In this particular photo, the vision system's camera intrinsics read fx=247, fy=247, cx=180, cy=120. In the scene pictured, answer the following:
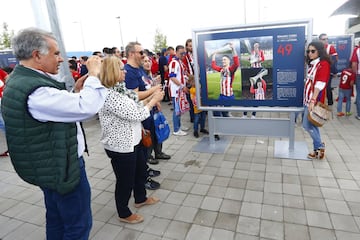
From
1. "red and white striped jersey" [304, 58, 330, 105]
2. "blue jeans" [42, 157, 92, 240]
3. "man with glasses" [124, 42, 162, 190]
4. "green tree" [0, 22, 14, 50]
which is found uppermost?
"green tree" [0, 22, 14, 50]

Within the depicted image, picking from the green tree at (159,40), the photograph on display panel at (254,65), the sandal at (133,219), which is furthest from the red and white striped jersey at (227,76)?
the green tree at (159,40)

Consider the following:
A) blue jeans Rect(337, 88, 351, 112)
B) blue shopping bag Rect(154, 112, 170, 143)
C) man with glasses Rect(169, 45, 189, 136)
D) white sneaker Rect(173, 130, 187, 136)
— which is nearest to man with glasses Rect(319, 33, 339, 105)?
blue jeans Rect(337, 88, 351, 112)

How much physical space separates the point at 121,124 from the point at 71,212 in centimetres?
86

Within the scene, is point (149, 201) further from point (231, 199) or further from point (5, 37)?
point (5, 37)

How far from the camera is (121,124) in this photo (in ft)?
7.53

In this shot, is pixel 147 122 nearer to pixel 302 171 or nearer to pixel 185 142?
pixel 185 142

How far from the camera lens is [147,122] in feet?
11.0

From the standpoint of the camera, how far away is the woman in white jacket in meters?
2.15

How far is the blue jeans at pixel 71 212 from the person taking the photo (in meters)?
1.71

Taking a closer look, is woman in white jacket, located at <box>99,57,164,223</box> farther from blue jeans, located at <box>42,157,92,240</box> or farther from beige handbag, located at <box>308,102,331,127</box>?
beige handbag, located at <box>308,102,331,127</box>

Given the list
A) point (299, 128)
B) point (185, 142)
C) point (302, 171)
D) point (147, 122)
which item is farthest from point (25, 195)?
point (299, 128)

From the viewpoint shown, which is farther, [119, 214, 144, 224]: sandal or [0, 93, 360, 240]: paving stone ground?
[119, 214, 144, 224]: sandal

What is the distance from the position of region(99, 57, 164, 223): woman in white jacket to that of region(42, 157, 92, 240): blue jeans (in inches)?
20.2

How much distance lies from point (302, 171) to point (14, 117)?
11.2 feet
